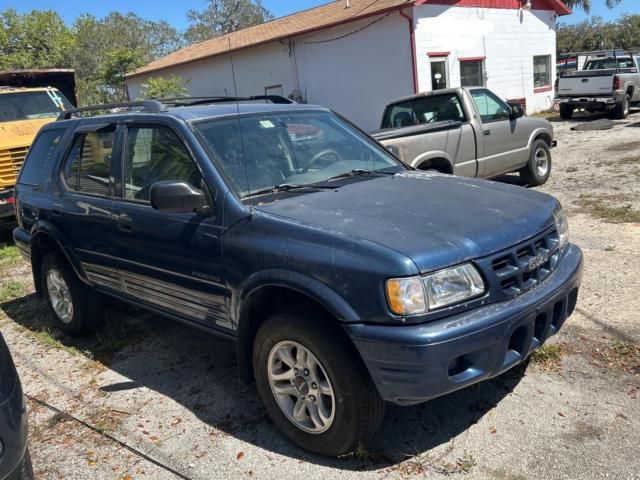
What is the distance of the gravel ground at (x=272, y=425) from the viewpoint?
3055mm

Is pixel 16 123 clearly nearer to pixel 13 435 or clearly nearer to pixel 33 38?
pixel 13 435

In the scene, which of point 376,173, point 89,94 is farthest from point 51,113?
point 89,94

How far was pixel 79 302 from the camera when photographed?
5016mm

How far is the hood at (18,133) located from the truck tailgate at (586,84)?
14.9 m

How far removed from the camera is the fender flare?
25.8 ft

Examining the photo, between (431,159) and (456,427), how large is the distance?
527 cm

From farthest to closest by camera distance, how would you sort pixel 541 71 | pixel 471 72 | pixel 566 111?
pixel 541 71
pixel 471 72
pixel 566 111

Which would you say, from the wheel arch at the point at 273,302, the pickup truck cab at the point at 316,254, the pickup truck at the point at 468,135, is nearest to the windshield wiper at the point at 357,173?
the pickup truck cab at the point at 316,254

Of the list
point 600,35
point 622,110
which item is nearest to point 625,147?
point 622,110

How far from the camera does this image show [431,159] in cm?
811

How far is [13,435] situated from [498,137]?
793cm

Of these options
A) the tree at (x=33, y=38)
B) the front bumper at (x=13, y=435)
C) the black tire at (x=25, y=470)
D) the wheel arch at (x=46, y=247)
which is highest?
the tree at (x=33, y=38)

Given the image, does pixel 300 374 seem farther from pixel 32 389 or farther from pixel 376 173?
pixel 32 389

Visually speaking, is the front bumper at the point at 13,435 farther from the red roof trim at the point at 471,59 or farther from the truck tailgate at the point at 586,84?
Result: the truck tailgate at the point at 586,84
